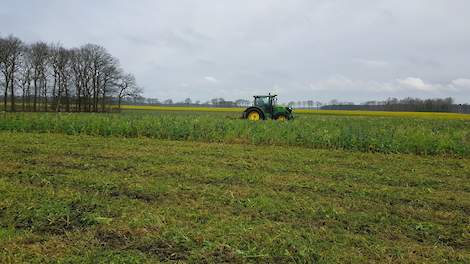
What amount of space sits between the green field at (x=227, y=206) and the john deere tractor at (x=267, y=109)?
1235cm

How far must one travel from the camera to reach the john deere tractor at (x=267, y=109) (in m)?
22.5

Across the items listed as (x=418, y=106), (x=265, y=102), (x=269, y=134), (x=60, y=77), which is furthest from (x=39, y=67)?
(x=418, y=106)

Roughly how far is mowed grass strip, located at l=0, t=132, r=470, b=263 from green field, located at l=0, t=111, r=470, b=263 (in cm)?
2

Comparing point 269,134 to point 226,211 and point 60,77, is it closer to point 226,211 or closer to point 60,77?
point 226,211

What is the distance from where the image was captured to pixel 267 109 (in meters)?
23.4

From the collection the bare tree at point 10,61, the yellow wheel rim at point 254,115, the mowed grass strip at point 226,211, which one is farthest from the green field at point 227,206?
the bare tree at point 10,61

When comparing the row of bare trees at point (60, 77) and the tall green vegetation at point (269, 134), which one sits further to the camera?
the row of bare trees at point (60, 77)

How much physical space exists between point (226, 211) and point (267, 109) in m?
19.0

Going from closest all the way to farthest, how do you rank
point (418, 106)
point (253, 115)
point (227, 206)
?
1. point (227, 206)
2. point (253, 115)
3. point (418, 106)

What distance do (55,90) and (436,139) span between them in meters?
54.7

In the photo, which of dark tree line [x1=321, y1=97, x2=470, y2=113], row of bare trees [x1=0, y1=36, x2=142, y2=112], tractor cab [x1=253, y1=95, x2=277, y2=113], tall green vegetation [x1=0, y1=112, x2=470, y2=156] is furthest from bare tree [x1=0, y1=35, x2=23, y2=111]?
dark tree line [x1=321, y1=97, x2=470, y2=113]

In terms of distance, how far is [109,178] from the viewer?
639 cm

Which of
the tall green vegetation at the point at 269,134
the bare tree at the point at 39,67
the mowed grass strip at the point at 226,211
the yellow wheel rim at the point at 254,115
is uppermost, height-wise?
the bare tree at the point at 39,67

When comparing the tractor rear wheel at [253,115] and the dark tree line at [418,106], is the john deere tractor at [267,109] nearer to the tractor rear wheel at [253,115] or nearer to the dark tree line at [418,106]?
the tractor rear wheel at [253,115]
